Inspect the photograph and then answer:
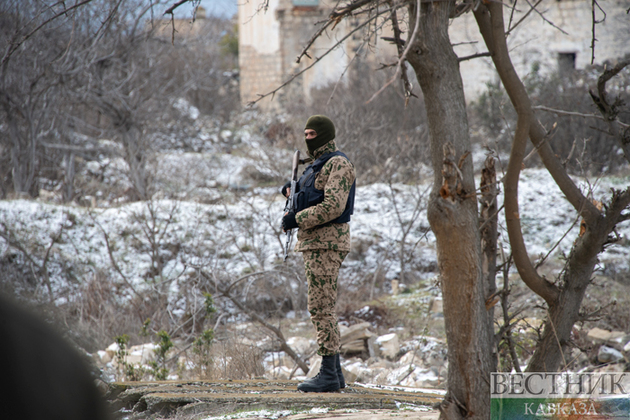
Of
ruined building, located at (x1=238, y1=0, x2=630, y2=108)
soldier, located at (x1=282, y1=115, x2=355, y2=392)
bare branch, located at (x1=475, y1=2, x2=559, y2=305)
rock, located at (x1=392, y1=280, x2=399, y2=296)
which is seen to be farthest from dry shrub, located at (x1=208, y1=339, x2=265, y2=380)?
ruined building, located at (x1=238, y1=0, x2=630, y2=108)

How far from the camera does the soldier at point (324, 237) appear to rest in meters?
3.48

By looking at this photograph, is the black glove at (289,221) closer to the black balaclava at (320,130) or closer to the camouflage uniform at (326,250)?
the camouflage uniform at (326,250)

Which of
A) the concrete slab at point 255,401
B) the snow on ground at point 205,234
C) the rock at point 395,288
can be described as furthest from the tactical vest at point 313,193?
the rock at point 395,288

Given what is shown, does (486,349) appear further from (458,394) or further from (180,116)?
(180,116)

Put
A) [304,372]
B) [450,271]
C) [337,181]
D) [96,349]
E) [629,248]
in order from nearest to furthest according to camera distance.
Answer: [450,271] < [337,181] < [304,372] < [96,349] < [629,248]

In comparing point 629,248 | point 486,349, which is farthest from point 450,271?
point 629,248

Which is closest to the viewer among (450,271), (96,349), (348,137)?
(450,271)

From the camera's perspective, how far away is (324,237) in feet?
11.5

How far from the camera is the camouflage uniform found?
11.3 ft

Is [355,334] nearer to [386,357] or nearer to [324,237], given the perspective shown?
[386,357]

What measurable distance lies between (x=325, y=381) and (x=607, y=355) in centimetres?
419

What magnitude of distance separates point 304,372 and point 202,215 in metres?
5.06

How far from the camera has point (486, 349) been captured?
8.05ft

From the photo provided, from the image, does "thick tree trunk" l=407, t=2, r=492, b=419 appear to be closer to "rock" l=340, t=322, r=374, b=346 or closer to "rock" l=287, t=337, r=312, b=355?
"rock" l=287, t=337, r=312, b=355
